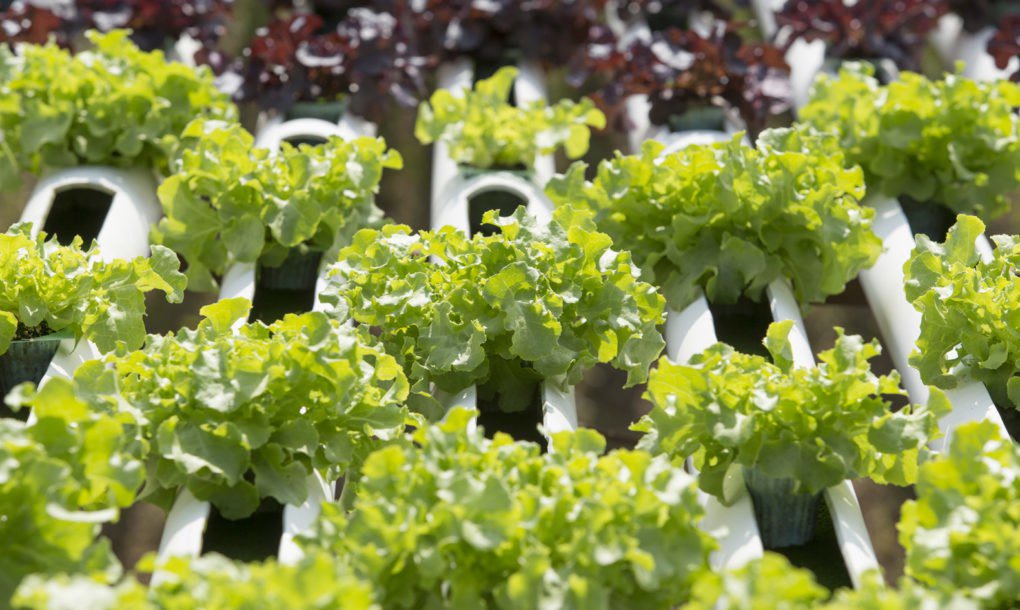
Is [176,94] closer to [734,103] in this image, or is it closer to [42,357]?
[42,357]

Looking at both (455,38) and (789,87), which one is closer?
(789,87)

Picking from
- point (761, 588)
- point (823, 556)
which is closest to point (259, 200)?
point (823, 556)

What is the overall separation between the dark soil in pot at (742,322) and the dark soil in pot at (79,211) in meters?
2.00

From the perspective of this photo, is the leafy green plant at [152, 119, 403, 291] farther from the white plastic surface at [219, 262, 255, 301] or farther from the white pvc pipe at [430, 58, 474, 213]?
the white pvc pipe at [430, 58, 474, 213]

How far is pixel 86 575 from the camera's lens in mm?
2605

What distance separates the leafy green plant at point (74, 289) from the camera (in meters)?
3.48

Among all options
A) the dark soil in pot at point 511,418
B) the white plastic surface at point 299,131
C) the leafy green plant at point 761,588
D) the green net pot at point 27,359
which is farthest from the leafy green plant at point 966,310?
the green net pot at point 27,359

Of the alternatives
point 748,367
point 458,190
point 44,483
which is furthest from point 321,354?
point 458,190

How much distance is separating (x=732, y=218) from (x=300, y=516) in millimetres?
1566

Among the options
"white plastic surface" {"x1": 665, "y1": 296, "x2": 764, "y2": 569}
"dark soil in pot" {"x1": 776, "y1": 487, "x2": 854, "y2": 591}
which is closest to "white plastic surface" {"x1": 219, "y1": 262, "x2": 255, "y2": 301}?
"white plastic surface" {"x1": 665, "y1": 296, "x2": 764, "y2": 569}

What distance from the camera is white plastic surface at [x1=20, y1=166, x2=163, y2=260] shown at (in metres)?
4.23

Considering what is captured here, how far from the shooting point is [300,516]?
3.08 m

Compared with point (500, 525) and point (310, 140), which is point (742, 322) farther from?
point (310, 140)

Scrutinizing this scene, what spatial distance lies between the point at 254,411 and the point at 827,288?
1.81 meters
